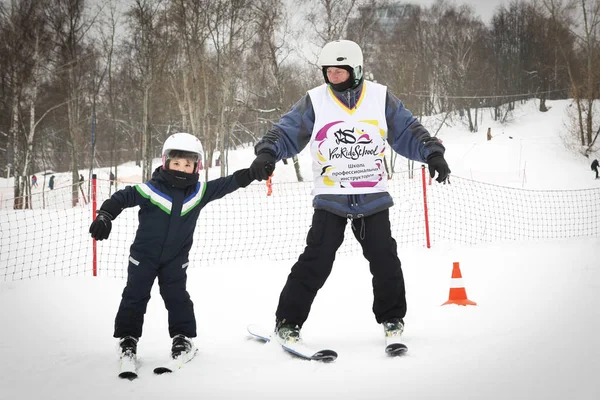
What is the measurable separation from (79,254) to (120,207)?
21.6 feet

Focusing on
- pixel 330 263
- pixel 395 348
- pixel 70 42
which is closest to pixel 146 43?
pixel 70 42

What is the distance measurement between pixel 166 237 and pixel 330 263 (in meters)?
1.09

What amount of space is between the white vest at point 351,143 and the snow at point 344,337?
109cm

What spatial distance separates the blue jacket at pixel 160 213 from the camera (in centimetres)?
307

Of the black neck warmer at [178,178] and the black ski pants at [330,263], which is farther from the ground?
the black neck warmer at [178,178]

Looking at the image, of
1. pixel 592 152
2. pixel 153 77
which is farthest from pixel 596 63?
pixel 153 77

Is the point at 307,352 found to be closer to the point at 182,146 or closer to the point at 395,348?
the point at 395,348

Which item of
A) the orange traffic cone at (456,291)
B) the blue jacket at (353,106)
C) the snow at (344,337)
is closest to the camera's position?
the snow at (344,337)

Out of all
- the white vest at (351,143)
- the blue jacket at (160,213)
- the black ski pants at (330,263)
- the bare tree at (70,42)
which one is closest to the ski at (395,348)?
the black ski pants at (330,263)

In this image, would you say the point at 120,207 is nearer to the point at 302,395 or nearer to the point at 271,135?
the point at 271,135

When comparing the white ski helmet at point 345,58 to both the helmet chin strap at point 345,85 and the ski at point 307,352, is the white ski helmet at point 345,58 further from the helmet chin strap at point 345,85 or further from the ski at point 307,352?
the ski at point 307,352

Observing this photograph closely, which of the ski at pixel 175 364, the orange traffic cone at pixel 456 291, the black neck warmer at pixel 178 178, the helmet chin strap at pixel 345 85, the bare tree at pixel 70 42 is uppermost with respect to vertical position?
the bare tree at pixel 70 42

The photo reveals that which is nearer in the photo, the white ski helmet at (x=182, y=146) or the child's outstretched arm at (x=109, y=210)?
the child's outstretched arm at (x=109, y=210)

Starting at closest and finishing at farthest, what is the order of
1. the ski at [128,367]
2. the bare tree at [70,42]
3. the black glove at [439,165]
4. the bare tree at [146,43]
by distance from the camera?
1. the ski at [128,367]
2. the black glove at [439,165]
3. the bare tree at [70,42]
4. the bare tree at [146,43]
